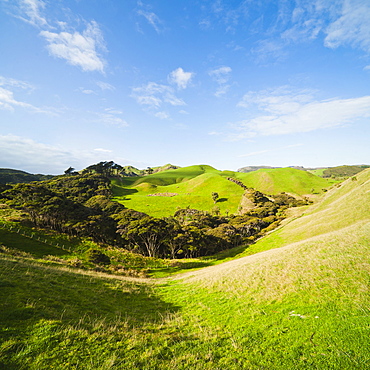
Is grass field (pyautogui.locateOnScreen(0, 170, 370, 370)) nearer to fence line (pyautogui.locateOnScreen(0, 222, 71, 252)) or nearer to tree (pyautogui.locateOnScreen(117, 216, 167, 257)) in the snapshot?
fence line (pyautogui.locateOnScreen(0, 222, 71, 252))

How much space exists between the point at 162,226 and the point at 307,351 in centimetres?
5128

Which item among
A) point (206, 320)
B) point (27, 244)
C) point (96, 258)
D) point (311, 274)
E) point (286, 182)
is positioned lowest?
point (96, 258)

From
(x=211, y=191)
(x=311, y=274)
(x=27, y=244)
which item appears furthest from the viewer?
(x=211, y=191)

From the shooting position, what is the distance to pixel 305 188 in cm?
15325

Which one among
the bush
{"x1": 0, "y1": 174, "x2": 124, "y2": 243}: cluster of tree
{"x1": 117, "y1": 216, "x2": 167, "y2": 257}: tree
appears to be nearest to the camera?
the bush

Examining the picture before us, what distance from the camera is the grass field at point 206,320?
27.2 ft

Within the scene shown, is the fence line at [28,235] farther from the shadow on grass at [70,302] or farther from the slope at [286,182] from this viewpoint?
the slope at [286,182]

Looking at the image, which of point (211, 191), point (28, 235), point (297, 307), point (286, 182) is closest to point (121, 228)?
point (28, 235)

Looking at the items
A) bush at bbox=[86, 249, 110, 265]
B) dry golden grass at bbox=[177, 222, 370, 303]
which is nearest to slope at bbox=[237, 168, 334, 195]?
dry golden grass at bbox=[177, 222, 370, 303]

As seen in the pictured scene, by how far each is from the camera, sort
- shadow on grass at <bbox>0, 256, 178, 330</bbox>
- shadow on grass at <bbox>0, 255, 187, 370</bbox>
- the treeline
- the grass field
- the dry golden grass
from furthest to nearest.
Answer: the treeline < the dry golden grass < shadow on grass at <bbox>0, 256, 178, 330</bbox> < the grass field < shadow on grass at <bbox>0, 255, 187, 370</bbox>

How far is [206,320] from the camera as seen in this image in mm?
14117

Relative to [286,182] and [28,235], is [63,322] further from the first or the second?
[286,182]

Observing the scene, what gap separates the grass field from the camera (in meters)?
8.29

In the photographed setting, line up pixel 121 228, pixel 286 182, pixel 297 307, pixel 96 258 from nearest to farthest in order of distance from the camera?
pixel 297 307 < pixel 96 258 < pixel 121 228 < pixel 286 182
